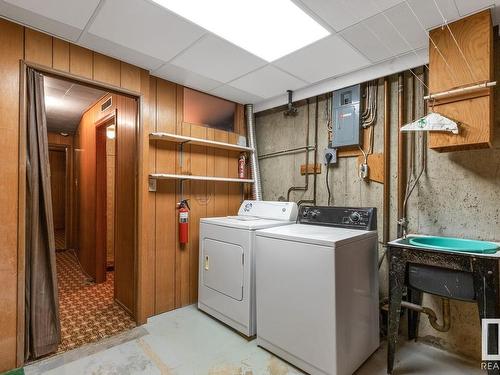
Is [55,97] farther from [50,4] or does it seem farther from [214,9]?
[214,9]

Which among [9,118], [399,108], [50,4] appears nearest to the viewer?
[50,4]

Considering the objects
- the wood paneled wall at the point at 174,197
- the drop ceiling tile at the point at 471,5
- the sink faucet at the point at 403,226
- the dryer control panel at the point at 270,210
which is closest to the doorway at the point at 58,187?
the wood paneled wall at the point at 174,197

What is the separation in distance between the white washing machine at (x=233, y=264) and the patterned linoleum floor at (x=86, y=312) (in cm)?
80

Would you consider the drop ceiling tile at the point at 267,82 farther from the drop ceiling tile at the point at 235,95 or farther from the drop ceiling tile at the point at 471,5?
the drop ceiling tile at the point at 471,5

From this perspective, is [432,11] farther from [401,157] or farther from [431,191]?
[431,191]

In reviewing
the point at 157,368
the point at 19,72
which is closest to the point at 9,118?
the point at 19,72

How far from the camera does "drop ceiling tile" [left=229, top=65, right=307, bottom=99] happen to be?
2.60 meters

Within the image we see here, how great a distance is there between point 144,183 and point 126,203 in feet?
1.54

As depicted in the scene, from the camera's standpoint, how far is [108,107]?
10.8 ft

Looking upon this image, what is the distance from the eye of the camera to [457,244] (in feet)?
6.36

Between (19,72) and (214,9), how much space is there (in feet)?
4.63

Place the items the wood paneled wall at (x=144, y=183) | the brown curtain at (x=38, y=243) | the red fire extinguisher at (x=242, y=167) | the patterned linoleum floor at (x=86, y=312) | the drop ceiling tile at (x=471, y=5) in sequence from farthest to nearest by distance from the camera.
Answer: the red fire extinguisher at (x=242, y=167) < the patterned linoleum floor at (x=86, y=312) < the brown curtain at (x=38, y=243) < the wood paneled wall at (x=144, y=183) < the drop ceiling tile at (x=471, y=5)

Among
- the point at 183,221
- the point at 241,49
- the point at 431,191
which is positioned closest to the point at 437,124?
the point at 431,191

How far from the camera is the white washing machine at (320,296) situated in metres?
1.70
